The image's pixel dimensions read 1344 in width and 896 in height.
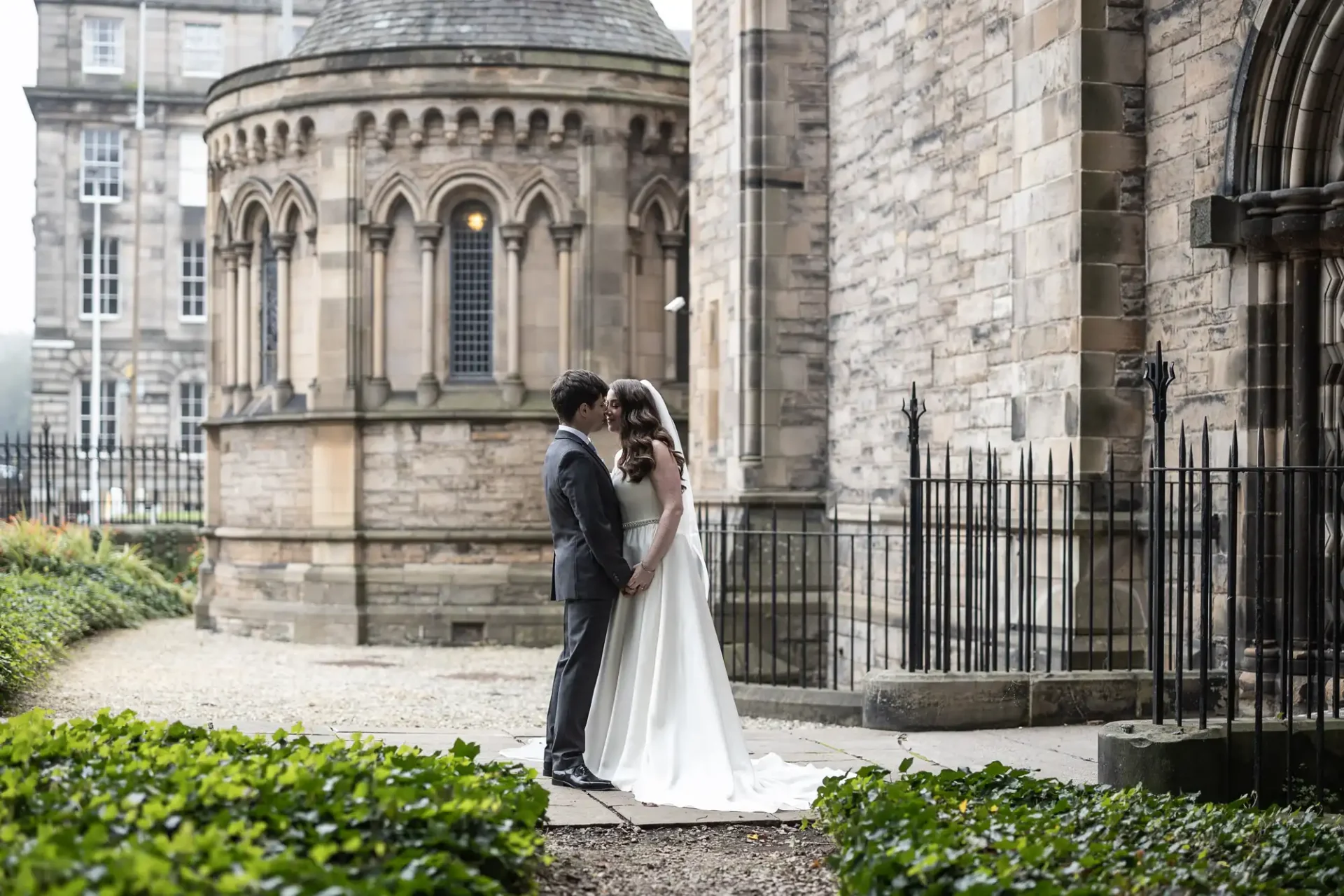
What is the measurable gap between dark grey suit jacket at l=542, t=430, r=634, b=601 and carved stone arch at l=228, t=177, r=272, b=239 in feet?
48.6

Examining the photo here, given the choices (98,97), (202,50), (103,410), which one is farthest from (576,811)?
(202,50)

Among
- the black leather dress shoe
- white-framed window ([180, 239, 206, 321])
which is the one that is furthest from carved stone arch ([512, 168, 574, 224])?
white-framed window ([180, 239, 206, 321])

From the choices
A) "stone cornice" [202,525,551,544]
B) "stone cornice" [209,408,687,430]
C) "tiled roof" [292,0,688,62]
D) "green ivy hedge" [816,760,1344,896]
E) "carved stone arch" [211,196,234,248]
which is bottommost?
"green ivy hedge" [816,760,1344,896]

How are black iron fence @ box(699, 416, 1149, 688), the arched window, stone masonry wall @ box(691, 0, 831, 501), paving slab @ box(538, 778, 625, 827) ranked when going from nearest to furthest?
paving slab @ box(538, 778, 625, 827), black iron fence @ box(699, 416, 1149, 688), stone masonry wall @ box(691, 0, 831, 501), the arched window

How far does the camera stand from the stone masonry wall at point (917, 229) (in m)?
13.1

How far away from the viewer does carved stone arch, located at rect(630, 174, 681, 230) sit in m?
21.1

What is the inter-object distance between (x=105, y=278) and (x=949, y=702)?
133ft

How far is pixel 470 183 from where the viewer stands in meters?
20.8

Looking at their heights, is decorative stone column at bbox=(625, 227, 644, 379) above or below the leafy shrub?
above

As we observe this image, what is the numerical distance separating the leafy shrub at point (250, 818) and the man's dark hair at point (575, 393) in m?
2.04

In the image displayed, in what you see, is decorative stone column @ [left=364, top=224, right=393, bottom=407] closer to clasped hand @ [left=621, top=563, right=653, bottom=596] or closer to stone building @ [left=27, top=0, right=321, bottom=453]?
clasped hand @ [left=621, top=563, right=653, bottom=596]

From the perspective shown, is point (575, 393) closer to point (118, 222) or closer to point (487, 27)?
point (487, 27)

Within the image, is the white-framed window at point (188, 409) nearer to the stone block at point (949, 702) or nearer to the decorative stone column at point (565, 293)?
the decorative stone column at point (565, 293)

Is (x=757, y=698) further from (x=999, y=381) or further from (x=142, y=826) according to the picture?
(x=142, y=826)
